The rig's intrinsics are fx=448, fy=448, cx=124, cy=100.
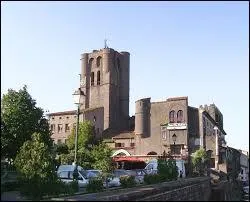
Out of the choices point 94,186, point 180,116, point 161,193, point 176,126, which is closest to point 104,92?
point 180,116

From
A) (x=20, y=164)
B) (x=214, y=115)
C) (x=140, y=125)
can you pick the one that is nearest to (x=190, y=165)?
(x=140, y=125)

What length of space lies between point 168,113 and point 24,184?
60.8m

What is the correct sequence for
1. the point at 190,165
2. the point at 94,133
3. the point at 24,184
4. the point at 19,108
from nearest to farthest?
the point at 24,184 < the point at 19,108 < the point at 190,165 < the point at 94,133

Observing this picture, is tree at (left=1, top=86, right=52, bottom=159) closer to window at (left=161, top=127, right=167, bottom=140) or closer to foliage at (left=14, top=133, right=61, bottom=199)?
foliage at (left=14, top=133, right=61, bottom=199)

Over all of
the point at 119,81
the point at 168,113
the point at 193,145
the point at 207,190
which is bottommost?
the point at 207,190

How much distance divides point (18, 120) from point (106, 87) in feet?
153

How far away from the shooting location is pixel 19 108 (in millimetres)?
46562

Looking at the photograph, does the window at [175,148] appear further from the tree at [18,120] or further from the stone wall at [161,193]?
the stone wall at [161,193]

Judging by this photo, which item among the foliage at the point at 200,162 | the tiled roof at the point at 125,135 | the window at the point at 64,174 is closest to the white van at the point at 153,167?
the foliage at the point at 200,162

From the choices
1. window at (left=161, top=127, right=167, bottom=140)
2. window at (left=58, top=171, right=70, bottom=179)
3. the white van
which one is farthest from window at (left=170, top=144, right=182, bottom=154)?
window at (left=58, top=171, right=70, bottom=179)

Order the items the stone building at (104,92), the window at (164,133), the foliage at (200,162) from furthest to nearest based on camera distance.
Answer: the stone building at (104,92) < the window at (164,133) < the foliage at (200,162)

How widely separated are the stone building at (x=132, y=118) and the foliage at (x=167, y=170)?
27.8 meters

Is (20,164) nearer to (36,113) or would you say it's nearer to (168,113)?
(36,113)

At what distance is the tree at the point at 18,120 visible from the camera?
45000 millimetres
